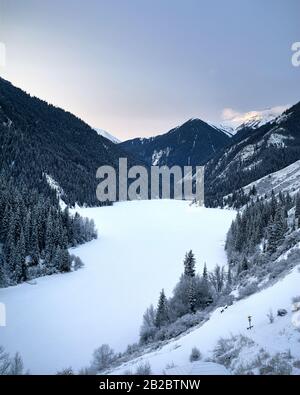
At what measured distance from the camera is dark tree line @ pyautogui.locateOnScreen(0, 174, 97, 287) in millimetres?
60094

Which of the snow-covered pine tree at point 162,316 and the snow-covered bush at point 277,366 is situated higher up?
Result: the snow-covered bush at point 277,366

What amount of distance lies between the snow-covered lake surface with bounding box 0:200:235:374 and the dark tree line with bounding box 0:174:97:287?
307 centimetres

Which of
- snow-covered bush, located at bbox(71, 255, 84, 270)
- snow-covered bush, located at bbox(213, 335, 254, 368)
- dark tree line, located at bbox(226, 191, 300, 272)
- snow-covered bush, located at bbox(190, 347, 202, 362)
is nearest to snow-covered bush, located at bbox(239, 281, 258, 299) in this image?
snow-covered bush, located at bbox(213, 335, 254, 368)

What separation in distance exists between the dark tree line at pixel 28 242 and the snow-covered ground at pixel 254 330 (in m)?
45.7

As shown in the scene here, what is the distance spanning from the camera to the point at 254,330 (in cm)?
1606

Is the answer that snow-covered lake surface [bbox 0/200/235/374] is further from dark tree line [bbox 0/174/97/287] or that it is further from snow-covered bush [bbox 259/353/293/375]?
snow-covered bush [bbox 259/353/293/375]

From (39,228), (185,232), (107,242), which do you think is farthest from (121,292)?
(185,232)

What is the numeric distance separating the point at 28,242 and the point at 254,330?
62348mm

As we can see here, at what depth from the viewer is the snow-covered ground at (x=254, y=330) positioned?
13.7 metres

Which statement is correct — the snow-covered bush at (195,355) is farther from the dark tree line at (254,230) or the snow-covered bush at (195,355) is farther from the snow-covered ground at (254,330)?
the dark tree line at (254,230)

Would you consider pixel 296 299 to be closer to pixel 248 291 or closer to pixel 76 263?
pixel 248 291

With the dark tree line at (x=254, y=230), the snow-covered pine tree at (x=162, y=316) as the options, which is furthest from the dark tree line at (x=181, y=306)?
the dark tree line at (x=254, y=230)

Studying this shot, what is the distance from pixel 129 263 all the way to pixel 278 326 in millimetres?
61693

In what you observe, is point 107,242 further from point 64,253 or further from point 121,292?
point 121,292
